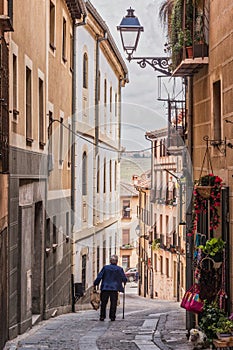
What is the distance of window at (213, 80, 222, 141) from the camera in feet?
51.4

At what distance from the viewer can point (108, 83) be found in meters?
38.2

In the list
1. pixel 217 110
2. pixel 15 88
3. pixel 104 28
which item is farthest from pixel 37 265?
→ pixel 104 28

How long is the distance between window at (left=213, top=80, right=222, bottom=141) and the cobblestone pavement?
11.9 feet

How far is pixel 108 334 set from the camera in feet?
55.6

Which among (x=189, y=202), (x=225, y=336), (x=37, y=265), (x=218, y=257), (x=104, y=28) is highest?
(x=104, y=28)

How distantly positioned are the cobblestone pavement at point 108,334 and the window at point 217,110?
3629mm

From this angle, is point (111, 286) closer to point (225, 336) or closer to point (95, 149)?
point (225, 336)

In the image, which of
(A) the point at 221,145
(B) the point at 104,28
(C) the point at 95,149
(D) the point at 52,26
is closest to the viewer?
(A) the point at 221,145

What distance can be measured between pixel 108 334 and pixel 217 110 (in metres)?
4.66

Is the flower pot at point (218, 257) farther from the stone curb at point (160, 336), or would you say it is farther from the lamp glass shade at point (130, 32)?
the lamp glass shade at point (130, 32)

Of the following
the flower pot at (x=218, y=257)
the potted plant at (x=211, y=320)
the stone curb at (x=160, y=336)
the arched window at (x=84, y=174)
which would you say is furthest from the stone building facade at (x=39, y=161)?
the potted plant at (x=211, y=320)

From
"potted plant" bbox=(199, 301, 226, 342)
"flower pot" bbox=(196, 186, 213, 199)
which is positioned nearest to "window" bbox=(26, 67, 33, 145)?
"flower pot" bbox=(196, 186, 213, 199)

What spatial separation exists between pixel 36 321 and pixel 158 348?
241 inches

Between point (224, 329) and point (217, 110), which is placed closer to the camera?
point (224, 329)
